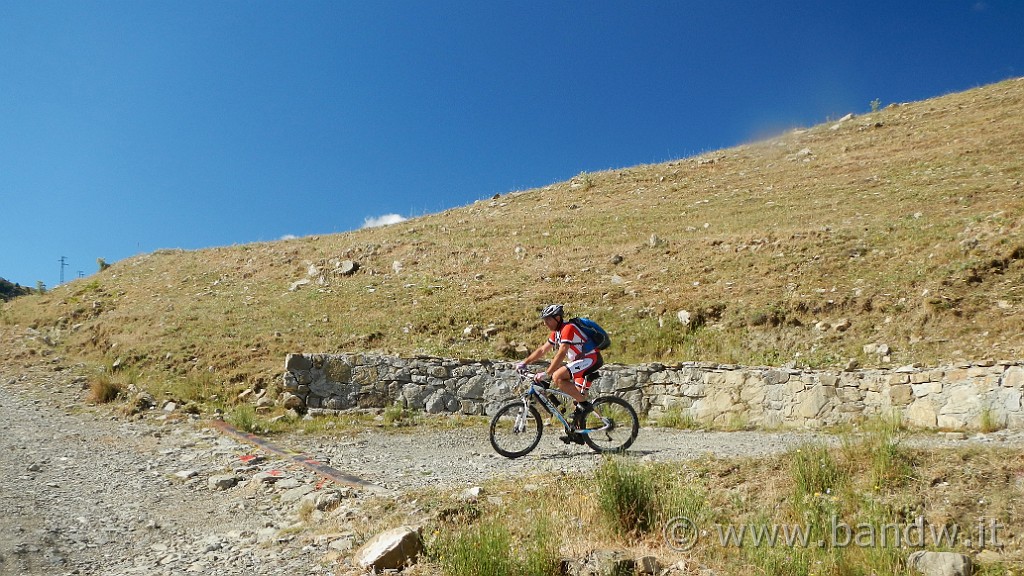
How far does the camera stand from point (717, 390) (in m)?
12.4

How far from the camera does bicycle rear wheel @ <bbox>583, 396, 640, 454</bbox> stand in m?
8.77

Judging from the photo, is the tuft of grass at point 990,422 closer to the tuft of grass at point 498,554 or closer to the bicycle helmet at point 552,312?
the bicycle helmet at point 552,312

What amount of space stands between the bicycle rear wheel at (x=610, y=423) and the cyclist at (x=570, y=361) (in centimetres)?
16

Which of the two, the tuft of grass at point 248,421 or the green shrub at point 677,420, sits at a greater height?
the tuft of grass at point 248,421

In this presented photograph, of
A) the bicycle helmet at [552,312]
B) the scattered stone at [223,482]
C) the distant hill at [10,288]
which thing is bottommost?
the scattered stone at [223,482]

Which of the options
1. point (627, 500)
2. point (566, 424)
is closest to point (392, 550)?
point (627, 500)

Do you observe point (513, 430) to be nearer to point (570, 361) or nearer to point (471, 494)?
point (570, 361)

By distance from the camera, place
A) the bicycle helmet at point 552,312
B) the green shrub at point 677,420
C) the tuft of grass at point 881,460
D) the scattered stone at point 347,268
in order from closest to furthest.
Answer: the tuft of grass at point 881,460
the bicycle helmet at point 552,312
the green shrub at point 677,420
the scattered stone at point 347,268

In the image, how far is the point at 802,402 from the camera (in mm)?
11312

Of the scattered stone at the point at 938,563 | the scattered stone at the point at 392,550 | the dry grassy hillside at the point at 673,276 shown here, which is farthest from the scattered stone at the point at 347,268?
the scattered stone at the point at 938,563

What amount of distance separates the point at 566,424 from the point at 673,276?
10.8 m

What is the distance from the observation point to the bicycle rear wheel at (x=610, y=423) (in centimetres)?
877

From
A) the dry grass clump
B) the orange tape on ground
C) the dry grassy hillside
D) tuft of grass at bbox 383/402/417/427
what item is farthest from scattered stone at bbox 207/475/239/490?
the dry grassy hillside

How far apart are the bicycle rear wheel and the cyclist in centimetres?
16
